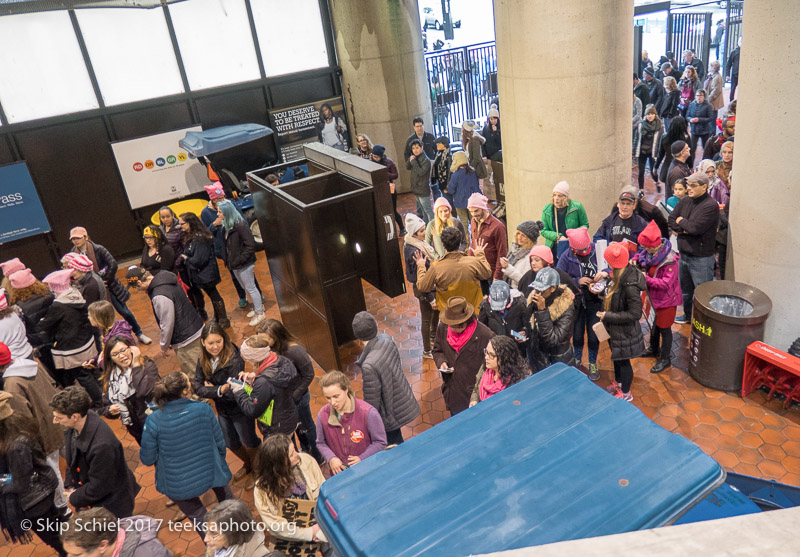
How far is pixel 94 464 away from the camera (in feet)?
13.8

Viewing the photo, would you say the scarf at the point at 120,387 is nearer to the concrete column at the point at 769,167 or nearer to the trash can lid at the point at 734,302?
the trash can lid at the point at 734,302

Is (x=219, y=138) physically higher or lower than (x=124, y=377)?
higher

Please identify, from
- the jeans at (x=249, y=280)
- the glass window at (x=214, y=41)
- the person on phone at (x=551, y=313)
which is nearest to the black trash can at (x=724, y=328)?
the person on phone at (x=551, y=313)

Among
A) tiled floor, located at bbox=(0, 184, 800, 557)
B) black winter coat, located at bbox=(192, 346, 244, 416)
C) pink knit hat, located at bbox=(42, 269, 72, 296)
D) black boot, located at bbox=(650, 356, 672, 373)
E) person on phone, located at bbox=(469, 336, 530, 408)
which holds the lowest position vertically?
tiled floor, located at bbox=(0, 184, 800, 557)

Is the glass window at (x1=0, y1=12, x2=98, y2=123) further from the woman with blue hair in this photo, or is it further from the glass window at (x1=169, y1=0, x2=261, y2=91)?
the woman with blue hair

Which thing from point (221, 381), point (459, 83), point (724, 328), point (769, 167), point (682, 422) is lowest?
point (682, 422)

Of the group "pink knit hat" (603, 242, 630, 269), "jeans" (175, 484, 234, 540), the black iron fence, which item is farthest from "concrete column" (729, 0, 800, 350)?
the black iron fence

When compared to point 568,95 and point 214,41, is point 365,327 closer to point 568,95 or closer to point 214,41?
point 568,95

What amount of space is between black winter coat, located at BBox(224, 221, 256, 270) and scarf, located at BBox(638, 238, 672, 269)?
4.71 metres

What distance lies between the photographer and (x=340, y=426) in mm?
4246

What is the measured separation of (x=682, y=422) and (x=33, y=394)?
597cm

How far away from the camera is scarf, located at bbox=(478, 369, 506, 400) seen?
4285mm

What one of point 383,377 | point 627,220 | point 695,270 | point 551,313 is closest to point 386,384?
point 383,377

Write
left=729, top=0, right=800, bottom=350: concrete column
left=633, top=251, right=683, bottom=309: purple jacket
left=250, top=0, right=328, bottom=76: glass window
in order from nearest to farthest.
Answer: left=729, top=0, right=800, bottom=350: concrete column, left=633, top=251, right=683, bottom=309: purple jacket, left=250, top=0, right=328, bottom=76: glass window
